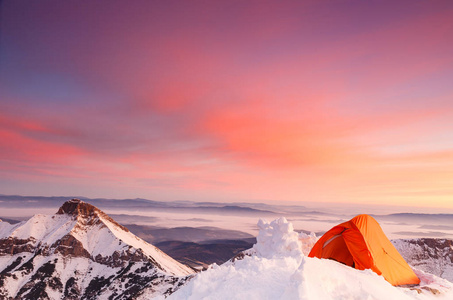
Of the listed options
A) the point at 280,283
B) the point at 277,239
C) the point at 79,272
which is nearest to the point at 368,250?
the point at 277,239

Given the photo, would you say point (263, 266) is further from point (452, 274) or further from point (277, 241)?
Answer: point (452, 274)

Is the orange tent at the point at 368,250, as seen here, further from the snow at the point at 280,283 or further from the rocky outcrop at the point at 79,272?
the rocky outcrop at the point at 79,272

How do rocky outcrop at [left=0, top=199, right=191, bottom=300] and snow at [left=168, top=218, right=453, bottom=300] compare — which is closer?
snow at [left=168, top=218, right=453, bottom=300]

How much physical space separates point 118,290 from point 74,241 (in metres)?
76.1

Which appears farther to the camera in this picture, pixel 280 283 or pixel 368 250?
pixel 368 250

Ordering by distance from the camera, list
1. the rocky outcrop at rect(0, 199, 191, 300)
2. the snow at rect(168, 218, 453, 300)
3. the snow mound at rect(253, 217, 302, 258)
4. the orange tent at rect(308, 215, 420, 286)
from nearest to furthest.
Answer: the snow at rect(168, 218, 453, 300)
the orange tent at rect(308, 215, 420, 286)
the snow mound at rect(253, 217, 302, 258)
the rocky outcrop at rect(0, 199, 191, 300)

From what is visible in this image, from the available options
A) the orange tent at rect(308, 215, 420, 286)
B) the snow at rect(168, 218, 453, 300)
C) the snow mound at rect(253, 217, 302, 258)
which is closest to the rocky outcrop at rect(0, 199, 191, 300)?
the snow mound at rect(253, 217, 302, 258)

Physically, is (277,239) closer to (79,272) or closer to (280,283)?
(280,283)

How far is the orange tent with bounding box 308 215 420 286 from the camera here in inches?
890

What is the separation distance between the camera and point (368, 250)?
22.8 meters

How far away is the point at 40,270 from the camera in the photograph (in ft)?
572

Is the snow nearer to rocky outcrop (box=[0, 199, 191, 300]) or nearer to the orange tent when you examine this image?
the orange tent

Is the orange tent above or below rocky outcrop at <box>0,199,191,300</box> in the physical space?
above

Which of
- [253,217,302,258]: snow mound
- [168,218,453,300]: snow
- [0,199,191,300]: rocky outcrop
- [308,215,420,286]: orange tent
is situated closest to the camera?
[168,218,453,300]: snow
